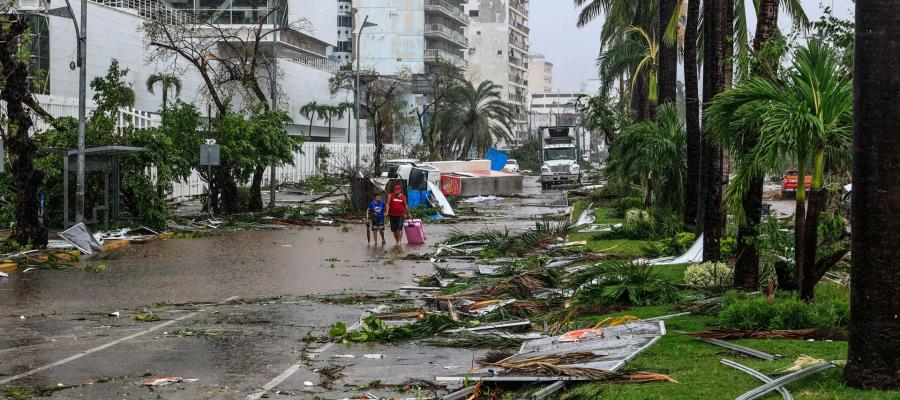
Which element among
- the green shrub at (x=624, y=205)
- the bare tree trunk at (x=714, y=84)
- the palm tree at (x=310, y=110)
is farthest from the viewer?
the palm tree at (x=310, y=110)

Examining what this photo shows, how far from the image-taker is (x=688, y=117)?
22797mm

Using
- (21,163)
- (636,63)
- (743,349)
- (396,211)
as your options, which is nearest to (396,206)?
(396,211)

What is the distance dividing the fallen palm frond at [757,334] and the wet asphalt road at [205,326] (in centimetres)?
245

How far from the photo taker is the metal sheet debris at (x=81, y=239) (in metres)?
24.6

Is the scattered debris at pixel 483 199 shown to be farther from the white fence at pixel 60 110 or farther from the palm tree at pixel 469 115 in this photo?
the palm tree at pixel 469 115

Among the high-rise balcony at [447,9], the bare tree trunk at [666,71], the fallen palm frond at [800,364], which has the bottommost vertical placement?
the fallen palm frond at [800,364]

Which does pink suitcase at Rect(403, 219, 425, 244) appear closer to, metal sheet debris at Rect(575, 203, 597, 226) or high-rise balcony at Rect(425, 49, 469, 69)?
metal sheet debris at Rect(575, 203, 597, 226)

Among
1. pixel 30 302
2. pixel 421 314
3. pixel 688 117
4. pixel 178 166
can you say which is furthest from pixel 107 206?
pixel 421 314

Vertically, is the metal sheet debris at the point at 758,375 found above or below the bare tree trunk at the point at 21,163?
below

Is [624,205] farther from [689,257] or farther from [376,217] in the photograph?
[689,257]

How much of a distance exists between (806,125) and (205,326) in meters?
7.49

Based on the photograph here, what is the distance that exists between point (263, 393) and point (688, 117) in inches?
567

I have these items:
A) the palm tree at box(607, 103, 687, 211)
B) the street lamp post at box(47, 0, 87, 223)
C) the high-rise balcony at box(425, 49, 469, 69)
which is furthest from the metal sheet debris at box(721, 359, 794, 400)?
the high-rise balcony at box(425, 49, 469, 69)

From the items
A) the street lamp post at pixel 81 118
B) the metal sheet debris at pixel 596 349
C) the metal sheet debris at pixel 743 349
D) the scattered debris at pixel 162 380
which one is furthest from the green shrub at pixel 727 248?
the street lamp post at pixel 81 118
